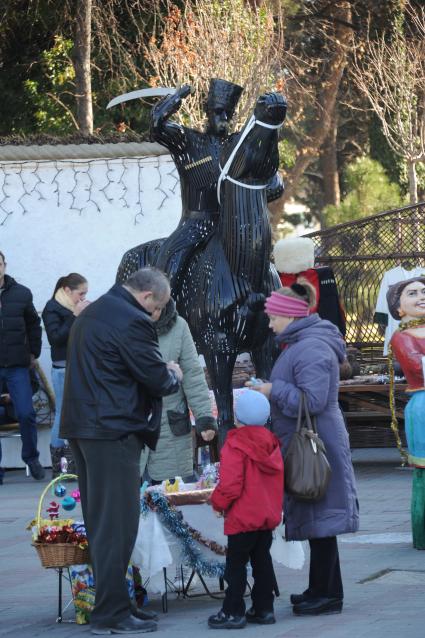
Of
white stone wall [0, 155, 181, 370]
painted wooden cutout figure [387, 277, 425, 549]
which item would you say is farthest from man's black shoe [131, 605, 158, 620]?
white stone wall [0, 155, 181, 370]

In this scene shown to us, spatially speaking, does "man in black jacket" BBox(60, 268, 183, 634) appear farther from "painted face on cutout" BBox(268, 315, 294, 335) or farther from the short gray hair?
"painted face on cutout" BBox(268, 315, 294, 335)

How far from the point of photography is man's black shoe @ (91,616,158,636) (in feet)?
22.4

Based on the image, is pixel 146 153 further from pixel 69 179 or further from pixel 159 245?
pixel 159 245

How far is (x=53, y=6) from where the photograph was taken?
28.3m

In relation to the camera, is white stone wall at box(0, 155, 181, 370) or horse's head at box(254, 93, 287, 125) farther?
white stone wall at box(0, 155, 181, 370)

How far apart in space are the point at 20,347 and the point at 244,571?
651cm

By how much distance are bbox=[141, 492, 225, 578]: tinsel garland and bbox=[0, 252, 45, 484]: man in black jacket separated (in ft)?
19.3

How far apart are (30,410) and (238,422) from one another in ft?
21.2

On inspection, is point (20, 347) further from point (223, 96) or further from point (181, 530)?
point (181, 530)

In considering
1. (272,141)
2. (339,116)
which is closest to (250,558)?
(272,141)

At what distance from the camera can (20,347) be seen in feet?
42.9

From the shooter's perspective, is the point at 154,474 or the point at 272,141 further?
the point at 272,141

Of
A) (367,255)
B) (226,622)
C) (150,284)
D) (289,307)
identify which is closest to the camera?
(226,622)

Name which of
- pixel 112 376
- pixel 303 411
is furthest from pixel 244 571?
pixel 112 376
